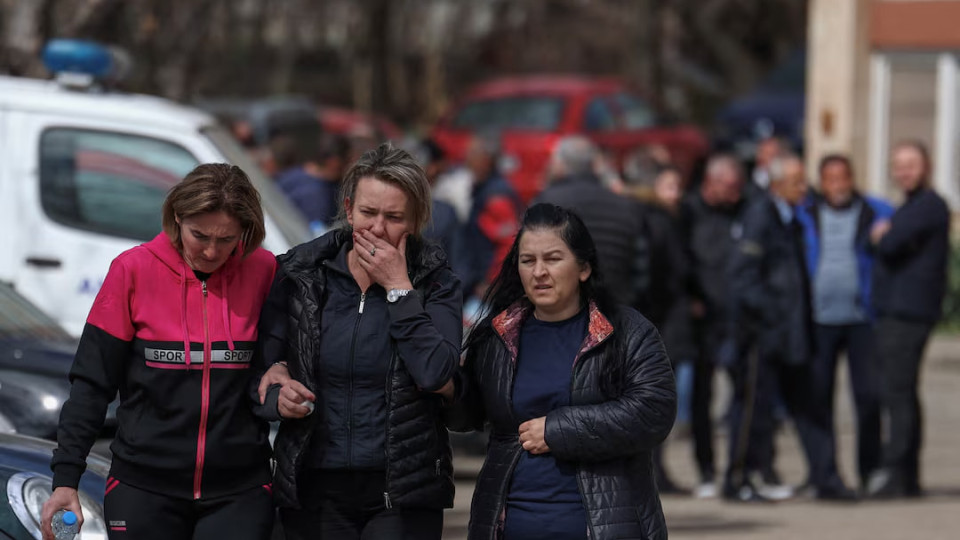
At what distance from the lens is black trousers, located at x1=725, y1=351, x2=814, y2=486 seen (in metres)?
9.57

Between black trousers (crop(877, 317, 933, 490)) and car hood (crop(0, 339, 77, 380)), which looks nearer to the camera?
car hood (crop(0, 339, 77, 380))

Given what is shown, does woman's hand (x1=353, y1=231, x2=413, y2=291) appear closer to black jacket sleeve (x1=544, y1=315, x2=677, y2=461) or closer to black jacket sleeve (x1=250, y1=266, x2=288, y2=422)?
black jacket sleeve (x1=250, y1=266, x2=288, y2=422)

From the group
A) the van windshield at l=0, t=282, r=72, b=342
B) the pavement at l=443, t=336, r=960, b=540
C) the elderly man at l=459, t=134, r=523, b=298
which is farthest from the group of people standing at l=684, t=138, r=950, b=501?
the van windshield at l=0, t=282, r=72, b=342

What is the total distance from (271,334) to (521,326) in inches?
27.6

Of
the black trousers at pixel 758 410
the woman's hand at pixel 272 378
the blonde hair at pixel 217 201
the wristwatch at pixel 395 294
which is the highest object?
the blonde hair at pixel 217 201

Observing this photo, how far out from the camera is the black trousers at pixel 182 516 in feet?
13.9

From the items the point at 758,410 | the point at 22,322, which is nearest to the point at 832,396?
the point at 758,410

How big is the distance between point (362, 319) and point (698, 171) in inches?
522

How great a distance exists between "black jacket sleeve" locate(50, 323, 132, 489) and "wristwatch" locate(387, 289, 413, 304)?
689 millimetres

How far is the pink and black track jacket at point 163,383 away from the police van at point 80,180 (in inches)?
155

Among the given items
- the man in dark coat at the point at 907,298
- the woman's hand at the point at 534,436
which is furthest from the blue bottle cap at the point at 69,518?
the man in dark coat at the point at 907,298

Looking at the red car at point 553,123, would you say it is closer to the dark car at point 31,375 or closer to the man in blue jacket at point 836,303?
the man in blue jacket at point 836,303

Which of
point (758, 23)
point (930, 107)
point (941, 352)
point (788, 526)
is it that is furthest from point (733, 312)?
point (758, 23)

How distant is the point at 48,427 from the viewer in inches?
249
